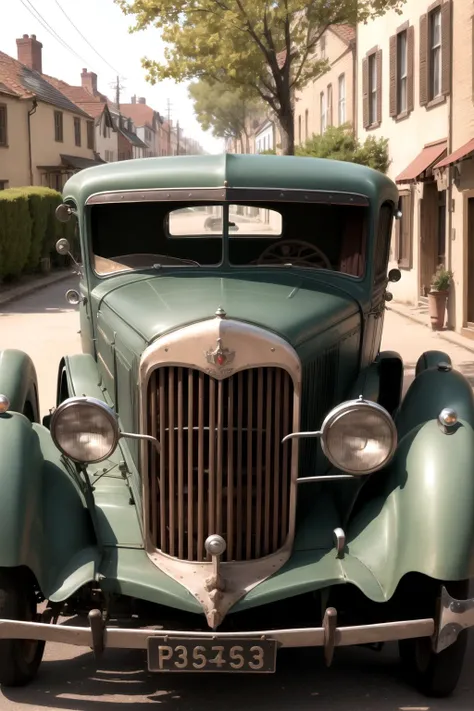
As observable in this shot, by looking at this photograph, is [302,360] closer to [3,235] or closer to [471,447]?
[471,447]

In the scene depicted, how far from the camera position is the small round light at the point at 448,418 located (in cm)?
421

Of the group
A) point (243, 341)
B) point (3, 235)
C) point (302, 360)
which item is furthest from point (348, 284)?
point (3, 235)

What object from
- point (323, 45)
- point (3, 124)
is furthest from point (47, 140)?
point (323, 45)

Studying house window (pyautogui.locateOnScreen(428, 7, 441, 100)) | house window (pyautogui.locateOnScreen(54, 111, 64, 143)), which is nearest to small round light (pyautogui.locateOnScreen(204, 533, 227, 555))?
house window (pyautogui.locateOnScreen(428, 7, 441, 100))

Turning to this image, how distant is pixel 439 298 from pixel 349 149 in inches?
319

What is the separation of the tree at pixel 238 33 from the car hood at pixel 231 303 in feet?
36.8

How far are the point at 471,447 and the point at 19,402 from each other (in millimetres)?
2291

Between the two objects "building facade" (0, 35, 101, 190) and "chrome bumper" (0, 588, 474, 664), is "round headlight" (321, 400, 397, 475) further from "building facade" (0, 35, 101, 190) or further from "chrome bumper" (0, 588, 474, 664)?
"building facade" (0, 35, 101, 190)

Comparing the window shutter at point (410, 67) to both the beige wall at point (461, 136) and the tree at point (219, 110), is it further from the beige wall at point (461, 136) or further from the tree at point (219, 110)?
the tree at point (219, 110)

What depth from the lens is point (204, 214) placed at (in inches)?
223

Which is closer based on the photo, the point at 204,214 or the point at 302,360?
the point at 302,360

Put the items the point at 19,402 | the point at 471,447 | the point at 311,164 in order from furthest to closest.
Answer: the point at 311,164 → the point at 19,402 → the point at 471,447

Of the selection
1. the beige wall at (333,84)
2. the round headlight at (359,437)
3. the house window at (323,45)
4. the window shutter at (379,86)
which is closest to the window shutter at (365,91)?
the window shutter at (379,86)

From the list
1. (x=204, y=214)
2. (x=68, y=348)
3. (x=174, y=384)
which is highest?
(x=204, y=214)
